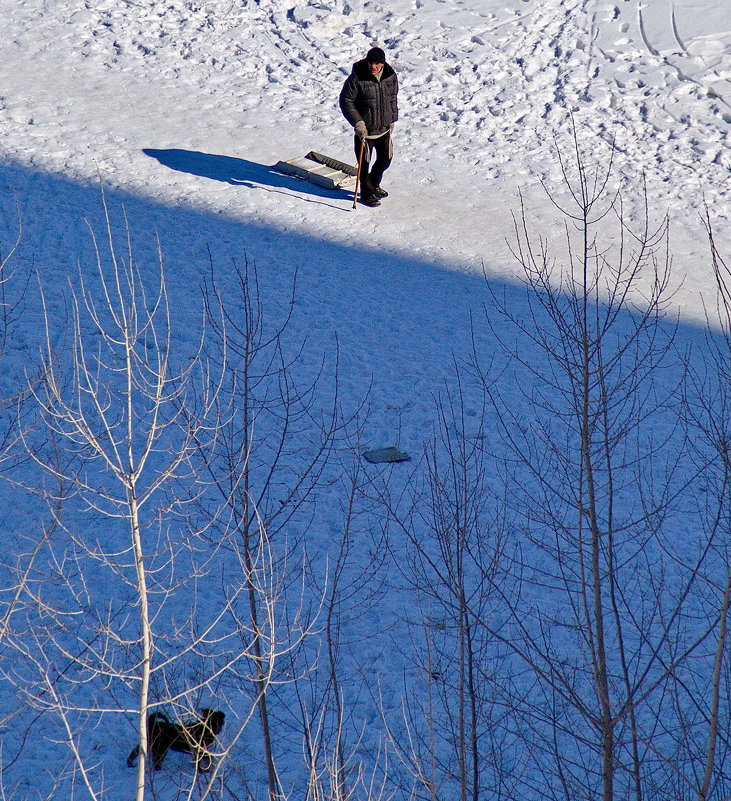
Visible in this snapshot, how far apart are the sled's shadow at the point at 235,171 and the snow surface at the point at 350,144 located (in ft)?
0.12

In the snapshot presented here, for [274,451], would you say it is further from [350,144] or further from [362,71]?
[350,144]

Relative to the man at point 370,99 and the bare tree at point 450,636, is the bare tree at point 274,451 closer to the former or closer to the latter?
the bare tree at point 450,636

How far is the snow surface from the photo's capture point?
10.0 m

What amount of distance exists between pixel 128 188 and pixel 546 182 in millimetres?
5118

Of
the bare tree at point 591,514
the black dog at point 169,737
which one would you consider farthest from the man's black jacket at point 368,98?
the black dog at point 169,737

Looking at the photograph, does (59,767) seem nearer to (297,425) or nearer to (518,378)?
(297,425)

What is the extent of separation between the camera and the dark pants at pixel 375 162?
36.1ft

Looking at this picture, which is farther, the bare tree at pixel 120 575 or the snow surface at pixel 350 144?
the snow surface at pixel 350 144

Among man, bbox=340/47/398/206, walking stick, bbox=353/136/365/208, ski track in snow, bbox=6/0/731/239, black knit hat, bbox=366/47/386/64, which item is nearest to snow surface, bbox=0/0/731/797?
ski track in snow, bbox=6/0/731/239

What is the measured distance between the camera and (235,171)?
1201 cm

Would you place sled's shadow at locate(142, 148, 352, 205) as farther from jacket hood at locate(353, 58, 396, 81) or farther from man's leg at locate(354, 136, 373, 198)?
jacket hood at locate(353, 58, 396, 81)

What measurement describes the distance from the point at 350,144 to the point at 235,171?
1.64 m

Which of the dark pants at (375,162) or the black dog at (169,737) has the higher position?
the dark pants at (375,162)

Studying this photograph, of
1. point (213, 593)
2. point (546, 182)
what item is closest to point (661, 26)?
point (546, 182)
